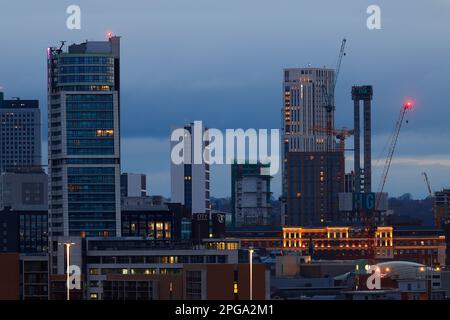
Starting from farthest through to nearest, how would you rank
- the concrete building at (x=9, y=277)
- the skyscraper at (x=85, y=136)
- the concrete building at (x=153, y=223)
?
the concrete building at (x=153, y=223) < the skyscraper at (x=85, y=136) < the concrete building at (x=9, y=277)

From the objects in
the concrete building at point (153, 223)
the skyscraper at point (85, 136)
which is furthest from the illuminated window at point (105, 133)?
the concrete building at point (153, 223)

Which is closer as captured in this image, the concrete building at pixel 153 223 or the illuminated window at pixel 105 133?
the illuminated window at pixel 105 133

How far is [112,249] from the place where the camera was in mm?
100375

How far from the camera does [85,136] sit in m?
148

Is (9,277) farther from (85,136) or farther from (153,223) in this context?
(153,223)

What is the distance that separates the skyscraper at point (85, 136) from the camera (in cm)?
14788

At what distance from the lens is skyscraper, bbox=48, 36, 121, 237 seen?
148 metres

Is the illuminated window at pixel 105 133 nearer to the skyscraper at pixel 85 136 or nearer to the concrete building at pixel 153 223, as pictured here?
the skyscraper at pixel 85 136

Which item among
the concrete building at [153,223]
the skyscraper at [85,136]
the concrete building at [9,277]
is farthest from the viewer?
the concrete building at [153,223]

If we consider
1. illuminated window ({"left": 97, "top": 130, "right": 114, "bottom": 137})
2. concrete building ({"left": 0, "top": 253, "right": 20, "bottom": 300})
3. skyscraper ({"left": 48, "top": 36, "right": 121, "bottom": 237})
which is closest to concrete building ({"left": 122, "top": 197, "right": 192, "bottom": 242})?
skyscraper ({"left": 48, "top": 36, "right": 121, "bottom": 237})

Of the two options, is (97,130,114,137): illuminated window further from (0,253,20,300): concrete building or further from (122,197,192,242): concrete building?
(0,253,20,300): concrete building

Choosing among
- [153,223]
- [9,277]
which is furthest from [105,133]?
[9,277]
